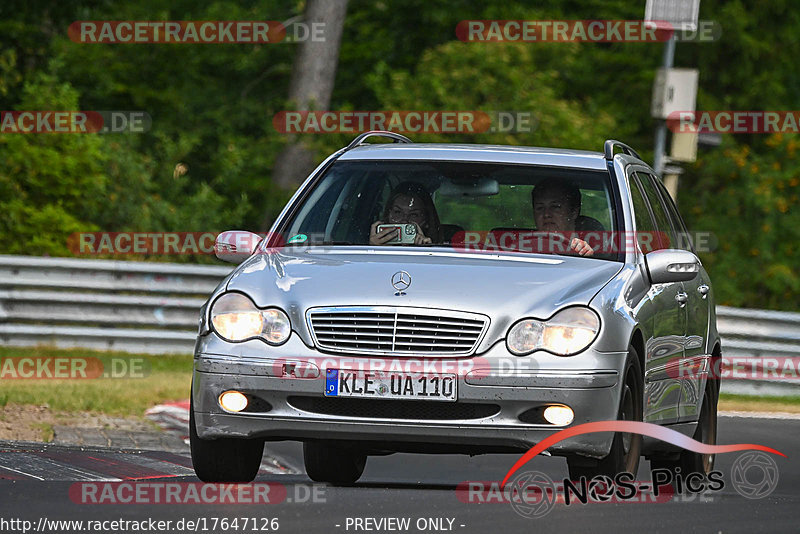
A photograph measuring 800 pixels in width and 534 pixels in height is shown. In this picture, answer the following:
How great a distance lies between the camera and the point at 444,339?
796 centimetres

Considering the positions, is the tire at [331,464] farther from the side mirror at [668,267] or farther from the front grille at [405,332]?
the side mirror at [668,267]

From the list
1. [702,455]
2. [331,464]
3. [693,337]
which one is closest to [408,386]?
[331,464]

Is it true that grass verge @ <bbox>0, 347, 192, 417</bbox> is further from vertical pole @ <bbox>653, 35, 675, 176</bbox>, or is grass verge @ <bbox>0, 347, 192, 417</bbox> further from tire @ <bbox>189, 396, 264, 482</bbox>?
vertical pole @ <bbox>653, 35, 675, 176</bbox>

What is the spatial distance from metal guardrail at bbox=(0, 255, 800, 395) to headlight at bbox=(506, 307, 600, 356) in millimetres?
11328

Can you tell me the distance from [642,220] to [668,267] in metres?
0.69

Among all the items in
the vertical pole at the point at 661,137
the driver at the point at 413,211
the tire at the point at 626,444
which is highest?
the vertical pole at the point at 661,137

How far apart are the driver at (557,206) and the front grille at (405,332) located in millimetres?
1503

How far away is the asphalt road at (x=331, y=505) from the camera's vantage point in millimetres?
7852

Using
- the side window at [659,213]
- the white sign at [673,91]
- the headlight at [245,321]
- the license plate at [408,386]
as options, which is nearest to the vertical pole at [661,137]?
the white sign at [673,91]

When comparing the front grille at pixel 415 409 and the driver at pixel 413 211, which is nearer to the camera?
the front grille at pixel 415 409

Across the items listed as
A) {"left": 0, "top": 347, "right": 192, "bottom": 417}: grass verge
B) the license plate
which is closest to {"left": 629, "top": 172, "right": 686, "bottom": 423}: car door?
the license plate

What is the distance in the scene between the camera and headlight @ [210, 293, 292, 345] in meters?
8.12

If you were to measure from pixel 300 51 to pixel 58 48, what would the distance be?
5841 millimetres

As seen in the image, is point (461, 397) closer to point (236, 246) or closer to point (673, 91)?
point (236, 246)
